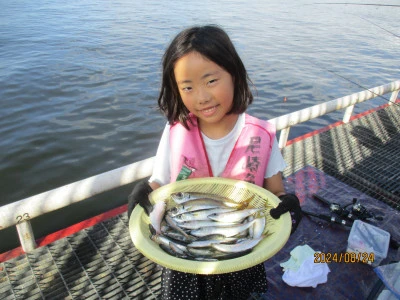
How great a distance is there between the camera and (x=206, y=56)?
212 cm

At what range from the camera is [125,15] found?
902 inches

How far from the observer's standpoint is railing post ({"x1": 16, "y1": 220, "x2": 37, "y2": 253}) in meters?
3.08

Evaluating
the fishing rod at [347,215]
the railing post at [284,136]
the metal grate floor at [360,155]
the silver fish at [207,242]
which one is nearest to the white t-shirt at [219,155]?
the silver fish at [207,242]

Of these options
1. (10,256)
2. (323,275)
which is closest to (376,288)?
(323,275)

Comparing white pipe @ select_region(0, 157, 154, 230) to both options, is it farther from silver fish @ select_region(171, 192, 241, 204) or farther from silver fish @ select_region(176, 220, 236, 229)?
silver fish @ select_region(176, 220, 236, 229)

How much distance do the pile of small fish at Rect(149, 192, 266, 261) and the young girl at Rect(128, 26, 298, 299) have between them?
0.19 metres

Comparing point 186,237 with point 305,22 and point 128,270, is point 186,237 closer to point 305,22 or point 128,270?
point 128,270

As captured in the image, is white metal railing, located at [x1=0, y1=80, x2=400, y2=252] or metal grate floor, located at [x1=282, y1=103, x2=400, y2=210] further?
metal grate floor, located at [x1=282, y1=103, x2=400, y2=210]

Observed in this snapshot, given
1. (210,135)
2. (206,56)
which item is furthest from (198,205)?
(206,56)

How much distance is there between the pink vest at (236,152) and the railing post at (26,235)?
1656 millimetres

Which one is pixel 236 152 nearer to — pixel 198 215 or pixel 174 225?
pixel 198 215

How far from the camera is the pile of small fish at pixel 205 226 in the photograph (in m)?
2.10
